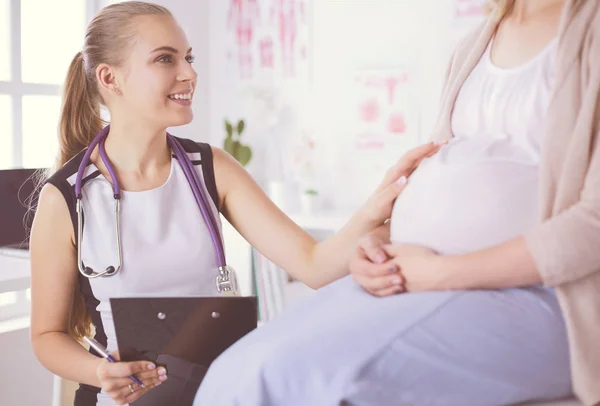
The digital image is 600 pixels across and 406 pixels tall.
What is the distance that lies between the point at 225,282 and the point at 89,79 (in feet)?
1.80

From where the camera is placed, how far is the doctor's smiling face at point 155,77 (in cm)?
157

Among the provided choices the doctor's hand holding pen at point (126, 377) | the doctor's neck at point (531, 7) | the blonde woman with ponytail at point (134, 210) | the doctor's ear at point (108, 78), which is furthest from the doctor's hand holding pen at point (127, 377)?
the doctor's neck at point (531, 7)

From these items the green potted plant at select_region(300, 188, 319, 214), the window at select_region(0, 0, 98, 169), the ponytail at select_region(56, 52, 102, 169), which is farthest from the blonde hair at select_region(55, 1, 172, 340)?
the green potted plant at select_region(300, 188, 319, 214)

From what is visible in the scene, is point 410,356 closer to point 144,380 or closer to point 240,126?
point 144,380

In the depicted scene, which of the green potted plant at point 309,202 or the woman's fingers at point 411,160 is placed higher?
the woman's fingers at point 411,160

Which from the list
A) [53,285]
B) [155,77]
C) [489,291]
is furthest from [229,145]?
[489,291]

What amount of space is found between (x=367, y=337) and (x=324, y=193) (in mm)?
2621

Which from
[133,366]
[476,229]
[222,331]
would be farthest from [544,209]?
[133,366]

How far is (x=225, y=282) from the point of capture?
1.54 meters

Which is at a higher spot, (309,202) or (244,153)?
(244,153)

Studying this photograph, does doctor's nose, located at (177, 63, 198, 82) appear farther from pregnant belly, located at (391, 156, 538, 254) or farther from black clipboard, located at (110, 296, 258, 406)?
pregnant belly, located at (391, 156, 538, 254)

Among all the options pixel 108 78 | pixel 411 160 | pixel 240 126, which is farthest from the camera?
pixel 240 126

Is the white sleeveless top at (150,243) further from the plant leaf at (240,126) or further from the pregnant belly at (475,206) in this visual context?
the plant leaf at (240,126)

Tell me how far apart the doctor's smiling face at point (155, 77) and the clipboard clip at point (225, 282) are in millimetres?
321
